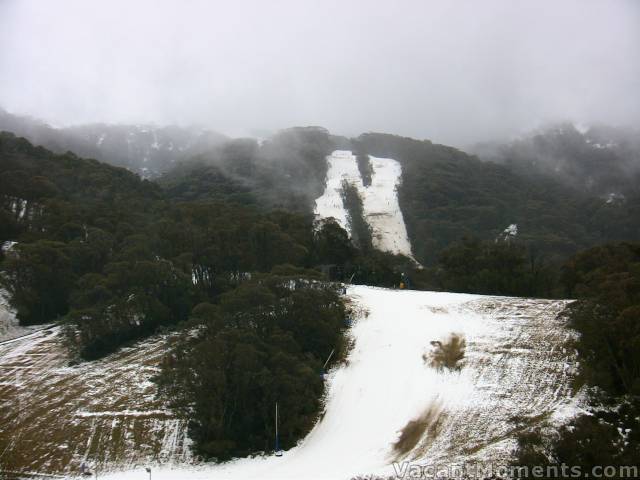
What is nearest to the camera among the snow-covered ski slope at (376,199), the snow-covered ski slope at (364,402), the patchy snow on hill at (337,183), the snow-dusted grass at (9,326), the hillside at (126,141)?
the snow-covered ski slope at (364,402)

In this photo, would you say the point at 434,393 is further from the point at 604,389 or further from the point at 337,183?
the point at 337,183

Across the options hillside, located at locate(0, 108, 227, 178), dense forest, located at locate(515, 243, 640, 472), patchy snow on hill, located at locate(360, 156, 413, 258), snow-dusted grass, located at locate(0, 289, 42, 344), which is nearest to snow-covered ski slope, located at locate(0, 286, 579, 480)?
dense forest, located at locate(515, 243, 640, 472)

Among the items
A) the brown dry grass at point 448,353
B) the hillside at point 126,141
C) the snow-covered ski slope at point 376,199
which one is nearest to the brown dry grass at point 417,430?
the brown dry grass at point 448,353

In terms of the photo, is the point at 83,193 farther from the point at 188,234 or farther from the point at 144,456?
the point at 144,456

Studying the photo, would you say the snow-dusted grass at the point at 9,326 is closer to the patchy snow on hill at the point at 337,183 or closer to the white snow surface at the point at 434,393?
the white snow surface at the point at 434,393

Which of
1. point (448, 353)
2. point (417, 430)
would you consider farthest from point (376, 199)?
point (417, 430)

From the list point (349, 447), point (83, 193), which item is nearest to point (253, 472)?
point (349, 447)

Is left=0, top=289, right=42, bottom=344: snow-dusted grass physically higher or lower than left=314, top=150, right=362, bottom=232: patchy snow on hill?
lower

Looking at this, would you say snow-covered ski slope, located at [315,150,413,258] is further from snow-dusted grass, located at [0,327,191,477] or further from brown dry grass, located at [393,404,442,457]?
brown dry grass, located at [393,404,442,457]
